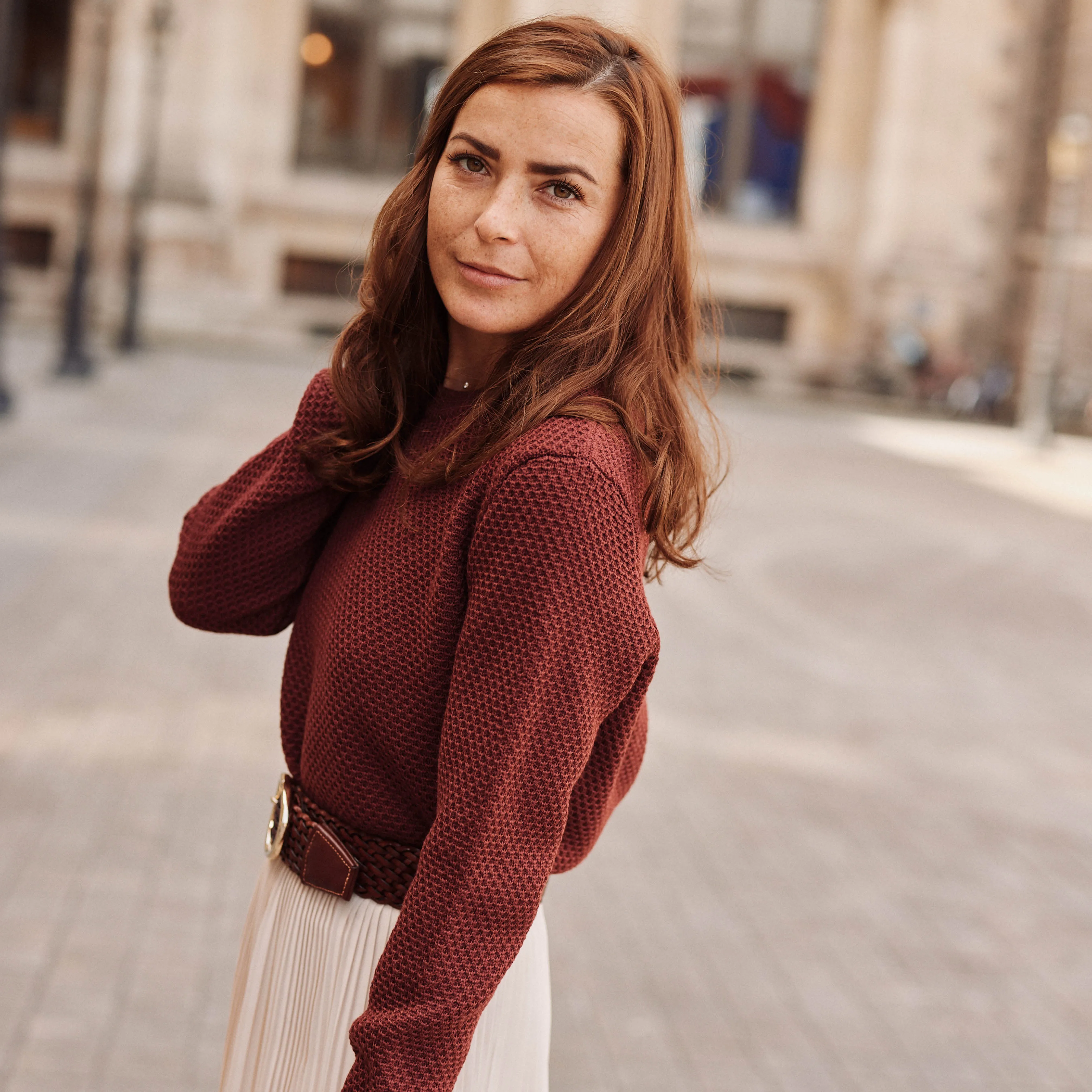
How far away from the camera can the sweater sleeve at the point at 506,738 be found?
4.78ft

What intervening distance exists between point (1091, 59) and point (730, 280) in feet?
23.4

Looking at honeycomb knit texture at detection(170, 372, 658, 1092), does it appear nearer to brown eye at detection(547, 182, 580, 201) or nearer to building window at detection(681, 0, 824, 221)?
brown eye at detection(547, 182, 580, 201)

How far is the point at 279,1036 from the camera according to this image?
72.1 inches

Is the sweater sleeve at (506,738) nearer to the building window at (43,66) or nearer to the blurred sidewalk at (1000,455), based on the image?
the blurred sidewalk at (1000,455)

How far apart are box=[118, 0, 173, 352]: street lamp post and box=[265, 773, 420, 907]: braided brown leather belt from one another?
20886 mm

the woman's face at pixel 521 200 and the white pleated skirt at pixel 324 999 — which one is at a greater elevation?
the woman's face at pixel 521 200

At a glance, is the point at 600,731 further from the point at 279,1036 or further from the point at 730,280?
the point at 730,280

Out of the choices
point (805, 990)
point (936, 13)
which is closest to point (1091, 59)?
point (936, 13)

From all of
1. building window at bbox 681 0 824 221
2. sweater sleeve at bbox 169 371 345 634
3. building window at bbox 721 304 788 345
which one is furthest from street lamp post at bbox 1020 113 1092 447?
sweater sleeve at bbox 169 371 345 634

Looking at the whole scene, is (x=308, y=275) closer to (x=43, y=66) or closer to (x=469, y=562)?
(x=43, y=66)

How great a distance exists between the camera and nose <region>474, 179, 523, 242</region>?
1.57 m

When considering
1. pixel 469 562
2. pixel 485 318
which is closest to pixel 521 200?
pixel 485 318

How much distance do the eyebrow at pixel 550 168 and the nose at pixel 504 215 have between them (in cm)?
3

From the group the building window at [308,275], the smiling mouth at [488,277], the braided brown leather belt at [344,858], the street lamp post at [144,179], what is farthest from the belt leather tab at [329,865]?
the building window at [308,275]
